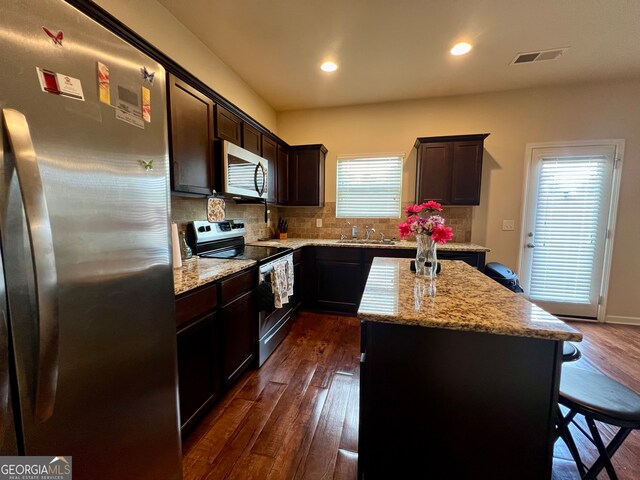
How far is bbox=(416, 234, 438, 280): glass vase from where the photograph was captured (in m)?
1.59

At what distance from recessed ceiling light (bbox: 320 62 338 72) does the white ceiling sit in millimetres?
70

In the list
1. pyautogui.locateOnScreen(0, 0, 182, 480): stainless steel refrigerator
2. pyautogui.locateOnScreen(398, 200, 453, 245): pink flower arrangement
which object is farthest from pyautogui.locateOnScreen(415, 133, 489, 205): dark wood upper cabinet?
pyautogui.locateOnScreen(0, 0, 182, 480): stainless steel refrigerator

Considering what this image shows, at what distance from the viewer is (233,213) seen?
2885 mm

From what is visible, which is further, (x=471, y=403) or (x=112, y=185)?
(x=471, y=403)

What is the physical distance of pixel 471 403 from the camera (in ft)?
3.22

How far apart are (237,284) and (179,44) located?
2.00 m

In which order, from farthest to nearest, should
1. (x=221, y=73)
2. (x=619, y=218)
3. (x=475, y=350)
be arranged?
(x=619, y=218), (x=221, y=73), (x=475, y=350)

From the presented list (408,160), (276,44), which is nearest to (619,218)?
(408,160)

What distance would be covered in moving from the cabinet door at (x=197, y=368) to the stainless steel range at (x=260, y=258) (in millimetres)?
487

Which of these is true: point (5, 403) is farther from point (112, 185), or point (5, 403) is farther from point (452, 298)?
point (452, 298)

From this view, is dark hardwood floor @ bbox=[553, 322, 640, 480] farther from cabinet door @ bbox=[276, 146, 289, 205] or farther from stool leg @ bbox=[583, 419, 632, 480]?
cabinet door @ bbox=[276, 146, 289, 205]

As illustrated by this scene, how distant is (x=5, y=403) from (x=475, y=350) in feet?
4.36

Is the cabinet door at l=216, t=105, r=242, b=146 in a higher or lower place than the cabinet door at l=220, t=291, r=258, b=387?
higher

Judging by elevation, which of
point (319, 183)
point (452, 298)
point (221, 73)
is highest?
point (221, 73)
